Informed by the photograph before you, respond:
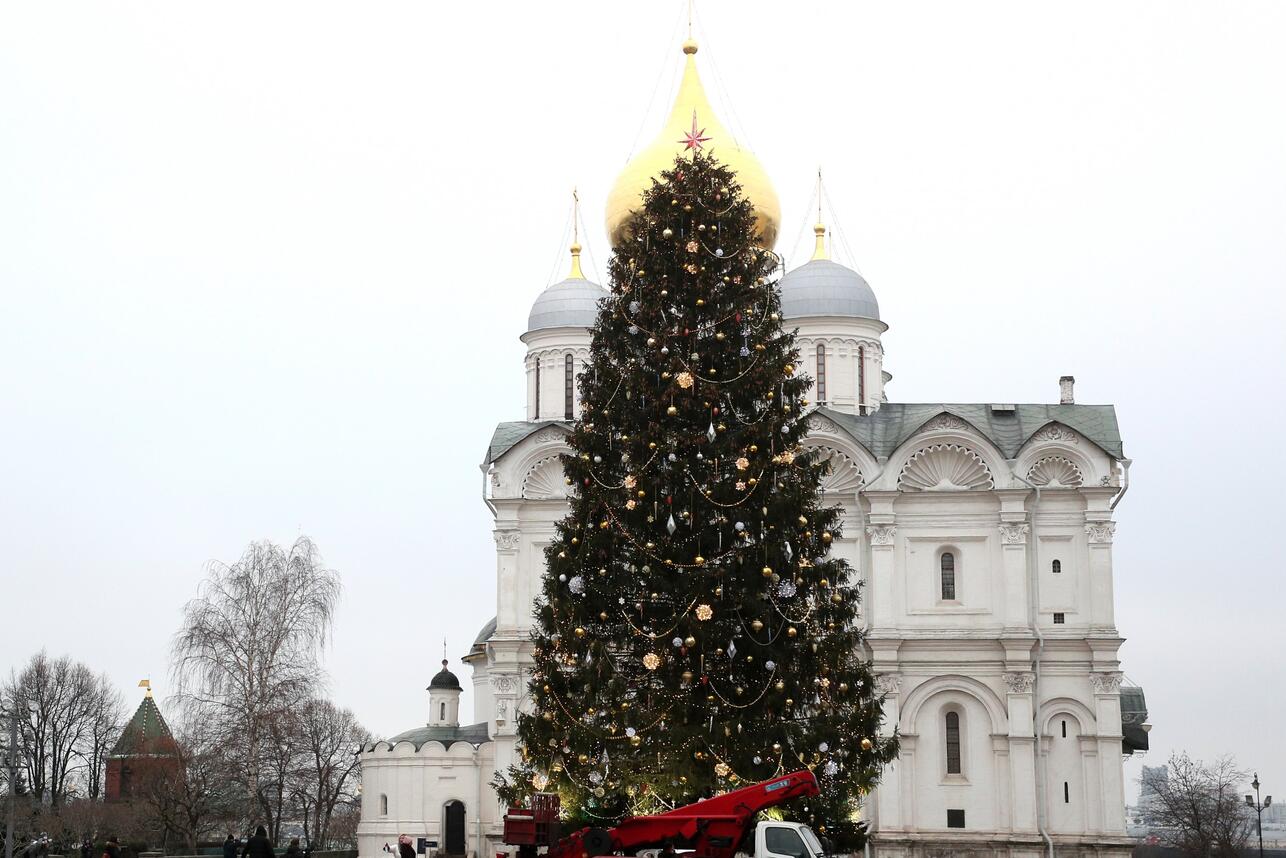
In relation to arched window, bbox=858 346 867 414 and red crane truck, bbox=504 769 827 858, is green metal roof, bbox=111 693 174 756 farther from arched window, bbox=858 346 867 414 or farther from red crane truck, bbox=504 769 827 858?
red crane truck, bbox=504 769 827 858

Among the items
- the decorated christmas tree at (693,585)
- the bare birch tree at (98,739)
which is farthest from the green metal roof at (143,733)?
the decorated christmas tree at (693,585)

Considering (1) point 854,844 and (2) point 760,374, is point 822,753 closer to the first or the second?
(1) point 854,844

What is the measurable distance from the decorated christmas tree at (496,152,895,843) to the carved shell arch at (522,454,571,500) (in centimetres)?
1954

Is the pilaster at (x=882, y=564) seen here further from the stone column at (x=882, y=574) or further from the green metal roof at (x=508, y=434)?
the green metal roof at (x=508, y=434)

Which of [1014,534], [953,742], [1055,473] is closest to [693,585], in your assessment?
[953,742]

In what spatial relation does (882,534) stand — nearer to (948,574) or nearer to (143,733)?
(948,574)

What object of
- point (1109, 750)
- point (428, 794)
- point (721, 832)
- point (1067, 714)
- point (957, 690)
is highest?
point (957, 690)

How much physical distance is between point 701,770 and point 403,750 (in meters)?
25.2

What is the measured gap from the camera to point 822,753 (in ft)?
64.3

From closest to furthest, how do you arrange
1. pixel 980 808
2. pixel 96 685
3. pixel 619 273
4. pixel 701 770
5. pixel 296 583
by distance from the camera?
pixel 701 770 → pixel 619 273 → pixel 980 808 → pixel 296 583 → pixel 96 685

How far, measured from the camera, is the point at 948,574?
39.2 m

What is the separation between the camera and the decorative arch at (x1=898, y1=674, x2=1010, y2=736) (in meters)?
37.8

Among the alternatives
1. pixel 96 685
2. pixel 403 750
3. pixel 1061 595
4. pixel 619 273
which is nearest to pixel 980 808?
pixel 1061 595

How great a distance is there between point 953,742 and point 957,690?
1.13 meters
